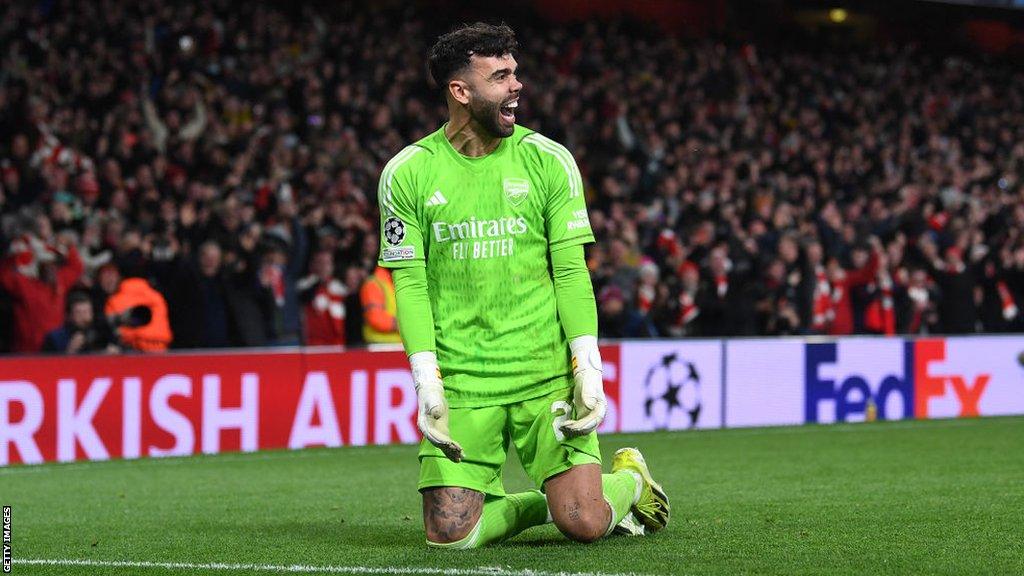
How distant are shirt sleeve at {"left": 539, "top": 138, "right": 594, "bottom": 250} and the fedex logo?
878cm

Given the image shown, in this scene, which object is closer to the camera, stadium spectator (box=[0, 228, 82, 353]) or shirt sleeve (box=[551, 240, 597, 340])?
shirt sleeve (box=[551, 240, 597, 340])

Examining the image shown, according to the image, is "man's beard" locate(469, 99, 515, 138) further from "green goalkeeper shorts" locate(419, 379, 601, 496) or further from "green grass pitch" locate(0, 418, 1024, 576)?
"green grass pitch" locate(0, 418, 1024, 576)

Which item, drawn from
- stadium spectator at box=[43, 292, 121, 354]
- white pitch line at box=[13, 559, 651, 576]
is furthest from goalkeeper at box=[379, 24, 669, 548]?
stadium spectator at box=[43, 292, 121, 354]

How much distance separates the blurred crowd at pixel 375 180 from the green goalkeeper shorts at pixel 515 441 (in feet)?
20.8

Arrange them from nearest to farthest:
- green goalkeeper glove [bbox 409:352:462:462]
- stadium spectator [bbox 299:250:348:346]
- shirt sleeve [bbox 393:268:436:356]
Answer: green goalkeeper glove [bbox 409:352:462:462], shirt sleeve [bbox 393:268:436:356], stadium spectator [bbox 299:250:348:346]

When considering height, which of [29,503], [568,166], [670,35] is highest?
[670,35]

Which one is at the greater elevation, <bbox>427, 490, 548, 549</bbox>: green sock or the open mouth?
the open mouth

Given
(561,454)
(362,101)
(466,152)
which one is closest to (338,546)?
(561,454)

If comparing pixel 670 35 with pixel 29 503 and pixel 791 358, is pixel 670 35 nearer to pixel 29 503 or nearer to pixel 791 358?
pixel 791 358

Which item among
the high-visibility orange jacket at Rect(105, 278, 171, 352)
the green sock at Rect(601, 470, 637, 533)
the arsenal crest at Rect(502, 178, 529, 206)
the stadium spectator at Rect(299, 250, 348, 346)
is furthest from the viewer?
the stadium spectator at Rect(299, 250, 348, 346)

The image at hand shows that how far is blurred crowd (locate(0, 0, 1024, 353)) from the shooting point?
43.1ft

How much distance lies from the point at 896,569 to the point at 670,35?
20.7 m

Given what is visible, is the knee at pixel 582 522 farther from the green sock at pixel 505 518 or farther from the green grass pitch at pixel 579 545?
the green sock at pixel 505 518

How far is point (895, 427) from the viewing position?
13750 mm
